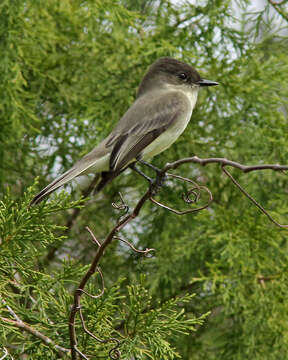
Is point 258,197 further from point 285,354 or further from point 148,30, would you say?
point 148,30

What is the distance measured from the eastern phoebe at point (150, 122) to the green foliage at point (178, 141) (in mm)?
129

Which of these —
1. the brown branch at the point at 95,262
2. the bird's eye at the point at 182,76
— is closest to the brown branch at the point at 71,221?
the bird's eye at the point at 182,76

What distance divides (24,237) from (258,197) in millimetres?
1557

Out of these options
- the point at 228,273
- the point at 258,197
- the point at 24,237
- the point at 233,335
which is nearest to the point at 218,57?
the point at 258,197

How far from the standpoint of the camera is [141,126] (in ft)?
8.93

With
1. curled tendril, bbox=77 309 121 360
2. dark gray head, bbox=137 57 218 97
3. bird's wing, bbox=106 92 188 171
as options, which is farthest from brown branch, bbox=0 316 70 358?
dark gray head, bbox=137 57 218 97

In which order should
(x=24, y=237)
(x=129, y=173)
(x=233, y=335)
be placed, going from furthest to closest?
(x=129, y=173)
(x=233, y=335)
(x=24, y=237)

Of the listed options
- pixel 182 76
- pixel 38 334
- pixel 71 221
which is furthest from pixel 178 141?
pixel 38 334

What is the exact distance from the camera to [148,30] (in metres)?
3.28

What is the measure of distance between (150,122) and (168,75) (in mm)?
376

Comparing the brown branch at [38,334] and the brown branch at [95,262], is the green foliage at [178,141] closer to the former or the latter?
the brown branch at [38,334]

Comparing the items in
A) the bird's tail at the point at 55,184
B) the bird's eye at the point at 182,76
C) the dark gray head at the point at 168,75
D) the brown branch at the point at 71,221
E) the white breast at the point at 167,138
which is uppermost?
the bird's tail at the point at 55,184

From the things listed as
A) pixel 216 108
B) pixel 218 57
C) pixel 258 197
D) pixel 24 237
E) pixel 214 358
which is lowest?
pixel 214 358

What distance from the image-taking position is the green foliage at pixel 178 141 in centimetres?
279
